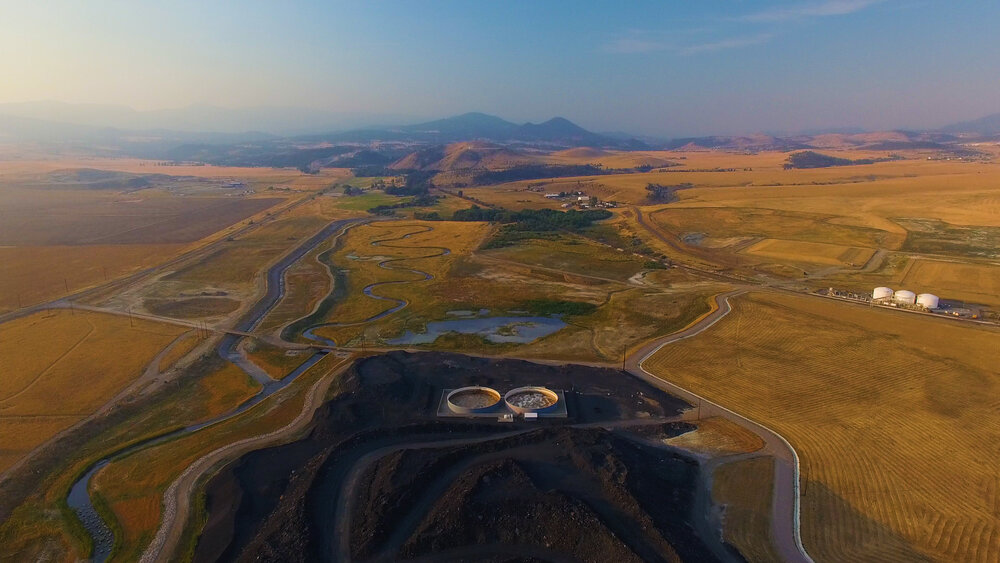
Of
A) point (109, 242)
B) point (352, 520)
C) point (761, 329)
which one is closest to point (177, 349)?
point (352, 520)

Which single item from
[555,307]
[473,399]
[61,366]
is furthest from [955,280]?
[61,366]

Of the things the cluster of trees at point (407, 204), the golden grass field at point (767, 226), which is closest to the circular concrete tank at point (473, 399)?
the golden grass field at point (767, 226)

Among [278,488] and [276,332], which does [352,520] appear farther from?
[276,332]

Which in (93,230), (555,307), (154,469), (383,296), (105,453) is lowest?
(105,453)

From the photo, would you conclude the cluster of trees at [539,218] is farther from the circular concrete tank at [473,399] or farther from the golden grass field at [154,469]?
the golden grass field at [154,469]

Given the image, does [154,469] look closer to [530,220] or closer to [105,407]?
[105,407]

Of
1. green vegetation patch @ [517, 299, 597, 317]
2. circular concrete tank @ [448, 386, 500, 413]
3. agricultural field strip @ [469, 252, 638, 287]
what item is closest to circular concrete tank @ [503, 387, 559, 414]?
circular concrete tank @ [448, 386, 500, 413]
